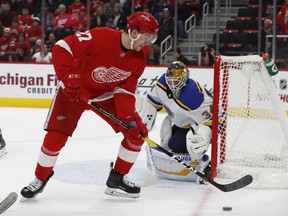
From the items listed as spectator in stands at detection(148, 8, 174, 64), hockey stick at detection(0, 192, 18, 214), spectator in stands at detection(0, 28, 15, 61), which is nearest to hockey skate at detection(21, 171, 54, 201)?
Answer: hockey stick at detection(0, 192, 18, 214)

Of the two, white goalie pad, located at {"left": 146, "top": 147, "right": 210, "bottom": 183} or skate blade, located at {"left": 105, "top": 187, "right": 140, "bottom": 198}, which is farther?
white goalie pad, located at {"left": 146, "top": 147, "right": 210, "bottom": 183}

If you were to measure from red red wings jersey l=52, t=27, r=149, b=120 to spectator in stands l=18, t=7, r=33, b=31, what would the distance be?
621cm

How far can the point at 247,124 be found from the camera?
477 centimetres

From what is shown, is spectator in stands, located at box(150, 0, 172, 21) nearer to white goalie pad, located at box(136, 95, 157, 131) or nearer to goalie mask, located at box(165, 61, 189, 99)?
white goalie pad, located at box(136, 95, 157, 131)

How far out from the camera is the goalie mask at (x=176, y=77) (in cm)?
442

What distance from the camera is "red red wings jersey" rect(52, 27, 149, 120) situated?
12.4ft

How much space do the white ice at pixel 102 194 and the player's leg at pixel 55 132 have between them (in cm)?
8

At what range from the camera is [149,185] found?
4336mm

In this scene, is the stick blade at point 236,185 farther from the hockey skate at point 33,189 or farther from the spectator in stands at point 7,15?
the spectator in stands at point 7,15

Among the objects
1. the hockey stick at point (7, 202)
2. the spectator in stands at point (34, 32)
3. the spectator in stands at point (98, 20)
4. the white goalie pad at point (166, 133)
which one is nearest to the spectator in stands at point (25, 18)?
the spectator in stands at point (34, 32)

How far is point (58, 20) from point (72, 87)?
6.48m

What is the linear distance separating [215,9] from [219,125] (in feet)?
15.9

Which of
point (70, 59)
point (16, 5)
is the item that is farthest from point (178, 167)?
point (16, 5)

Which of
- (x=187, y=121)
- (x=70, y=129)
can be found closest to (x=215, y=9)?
(x=187, y=121)
